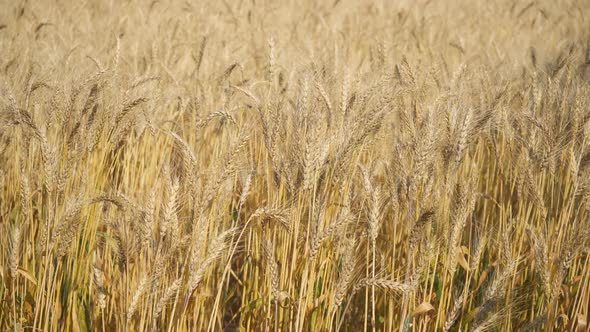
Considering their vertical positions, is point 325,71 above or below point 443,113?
above

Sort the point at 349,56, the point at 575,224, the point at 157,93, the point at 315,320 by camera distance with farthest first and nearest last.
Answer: the point at 349,56 < the point at 157,93 < the point at 315,320 < the point at 575,224

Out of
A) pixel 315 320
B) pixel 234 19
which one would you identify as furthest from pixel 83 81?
pixel 234 19

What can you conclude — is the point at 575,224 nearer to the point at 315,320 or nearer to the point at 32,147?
the point at 315,320

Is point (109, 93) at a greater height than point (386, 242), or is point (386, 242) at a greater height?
point (109, 93)

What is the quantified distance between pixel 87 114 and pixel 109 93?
17 cm

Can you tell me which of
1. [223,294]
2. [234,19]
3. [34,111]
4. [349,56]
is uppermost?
[234,19]

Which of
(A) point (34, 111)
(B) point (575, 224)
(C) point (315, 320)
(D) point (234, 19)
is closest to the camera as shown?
(B) point (575, 224)

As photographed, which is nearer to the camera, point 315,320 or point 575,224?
point 575,224

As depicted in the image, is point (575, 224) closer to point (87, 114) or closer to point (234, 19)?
point (87, 114)

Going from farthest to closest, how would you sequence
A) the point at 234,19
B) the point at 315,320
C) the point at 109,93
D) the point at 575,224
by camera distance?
the point at 234,19 < the point at 109,93 < the point at 315,320 < the point at 575,224

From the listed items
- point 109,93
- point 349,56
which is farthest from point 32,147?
point 349,56

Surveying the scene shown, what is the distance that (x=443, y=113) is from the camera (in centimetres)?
180

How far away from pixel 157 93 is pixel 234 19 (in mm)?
3089

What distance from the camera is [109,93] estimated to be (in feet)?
6.73
